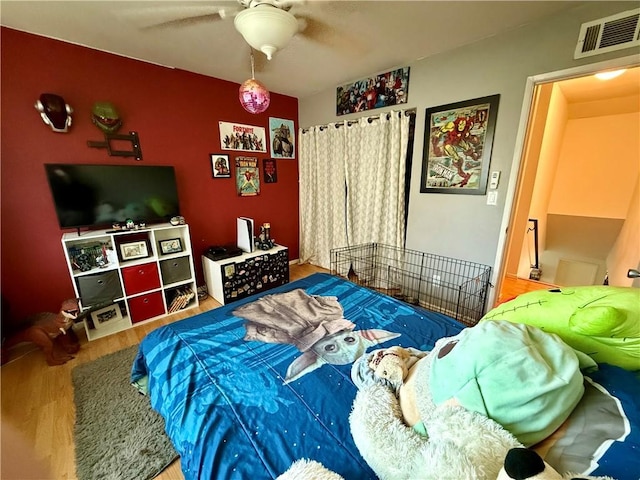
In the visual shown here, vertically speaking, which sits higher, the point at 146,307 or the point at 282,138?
the point at 282,138

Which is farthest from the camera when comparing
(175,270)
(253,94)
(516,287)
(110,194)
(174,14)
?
(516,287)

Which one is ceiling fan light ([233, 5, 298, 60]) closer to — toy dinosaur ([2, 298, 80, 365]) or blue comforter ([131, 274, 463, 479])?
blue comforter ([131, 274, 463, 479])

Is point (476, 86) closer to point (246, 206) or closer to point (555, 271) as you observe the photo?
point (246, 206)

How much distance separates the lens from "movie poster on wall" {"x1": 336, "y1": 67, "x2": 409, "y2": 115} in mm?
2584

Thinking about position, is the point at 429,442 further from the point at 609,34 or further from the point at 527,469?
the point at 609,34

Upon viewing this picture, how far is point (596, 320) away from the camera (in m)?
0.78

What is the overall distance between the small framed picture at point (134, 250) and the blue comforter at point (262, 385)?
1.26 meters

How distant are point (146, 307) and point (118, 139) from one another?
160cm

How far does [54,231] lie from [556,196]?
22.6ft

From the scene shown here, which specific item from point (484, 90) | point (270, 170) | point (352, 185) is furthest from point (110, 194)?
point (484, 90)

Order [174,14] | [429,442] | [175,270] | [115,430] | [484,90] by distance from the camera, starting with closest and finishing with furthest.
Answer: [429,442]
[115,430]
[174,14]
[484,90]
[175,270]

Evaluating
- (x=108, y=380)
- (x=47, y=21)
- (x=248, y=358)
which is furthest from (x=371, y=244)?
(x=47, y=21)

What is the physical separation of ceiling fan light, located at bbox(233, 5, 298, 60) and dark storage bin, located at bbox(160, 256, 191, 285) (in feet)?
6.71

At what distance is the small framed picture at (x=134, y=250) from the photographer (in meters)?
2.37
